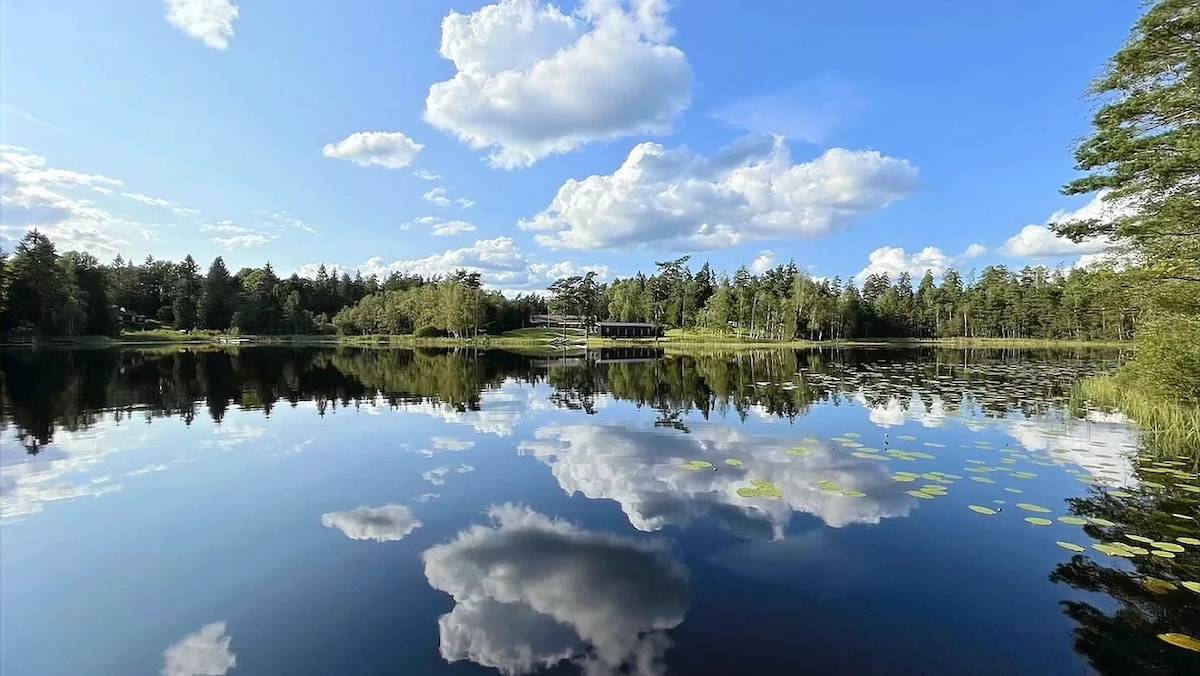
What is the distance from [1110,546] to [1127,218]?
13.1 m

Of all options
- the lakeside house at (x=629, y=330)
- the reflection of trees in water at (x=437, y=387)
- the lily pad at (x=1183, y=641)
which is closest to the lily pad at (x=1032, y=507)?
the lily pad at (x=1183, y=641)

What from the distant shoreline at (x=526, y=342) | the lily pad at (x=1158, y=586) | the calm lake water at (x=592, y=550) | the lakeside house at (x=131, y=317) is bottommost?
the calm lake water at (x=592, y=550)

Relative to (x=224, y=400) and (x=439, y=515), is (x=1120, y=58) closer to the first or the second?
(x=439, y=515)

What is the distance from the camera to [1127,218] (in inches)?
623

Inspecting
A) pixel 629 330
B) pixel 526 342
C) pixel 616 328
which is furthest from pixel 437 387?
pixel 629 330

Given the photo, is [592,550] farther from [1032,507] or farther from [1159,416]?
[1159,416]

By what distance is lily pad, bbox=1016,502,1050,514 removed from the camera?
31.1 ft

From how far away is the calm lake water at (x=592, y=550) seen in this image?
542cm

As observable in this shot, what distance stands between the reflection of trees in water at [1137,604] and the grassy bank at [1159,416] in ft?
21.8

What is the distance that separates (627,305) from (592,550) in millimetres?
94784

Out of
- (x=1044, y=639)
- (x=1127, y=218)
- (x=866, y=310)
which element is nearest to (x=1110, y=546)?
(x=1044, y=639)

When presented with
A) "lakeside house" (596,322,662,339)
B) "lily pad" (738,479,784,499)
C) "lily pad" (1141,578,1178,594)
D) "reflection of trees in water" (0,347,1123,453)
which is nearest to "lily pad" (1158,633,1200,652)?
"lily pad" (1141,578,1178,594)

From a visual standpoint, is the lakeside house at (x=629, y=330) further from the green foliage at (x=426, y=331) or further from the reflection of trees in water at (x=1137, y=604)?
the reflection of trees in water at (x=1137, y=604)

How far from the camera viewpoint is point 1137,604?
6.12 meters
